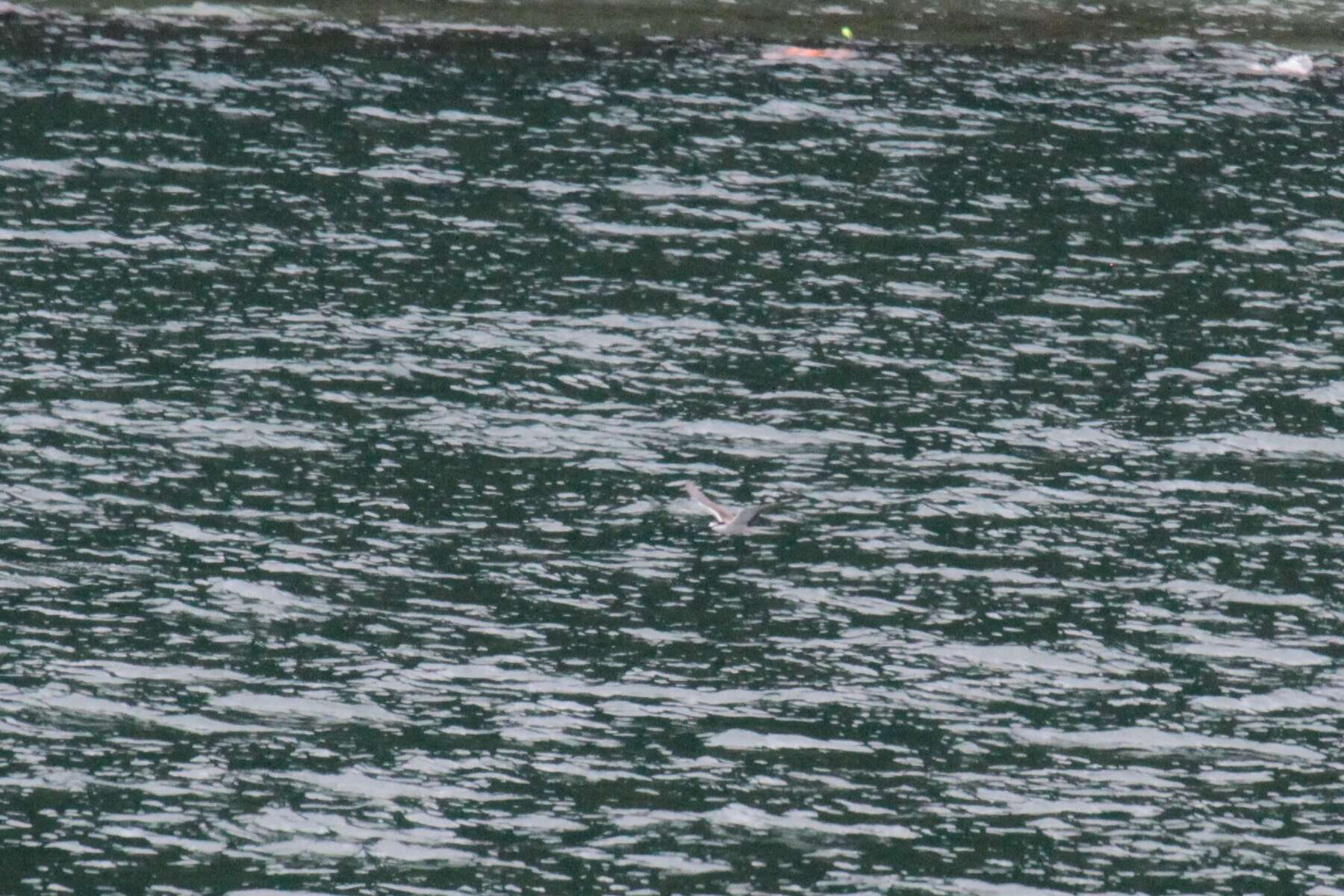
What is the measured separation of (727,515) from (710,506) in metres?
0.79

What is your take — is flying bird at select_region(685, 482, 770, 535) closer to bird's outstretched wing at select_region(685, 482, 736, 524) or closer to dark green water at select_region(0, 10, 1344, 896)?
bird's outstretched wing at select_region(685, 482, 736, 524)

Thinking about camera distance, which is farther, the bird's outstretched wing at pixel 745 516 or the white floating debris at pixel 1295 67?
the white floating debris at pixel 1295 67

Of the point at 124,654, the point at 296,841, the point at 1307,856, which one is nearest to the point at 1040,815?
the point at 1307,856

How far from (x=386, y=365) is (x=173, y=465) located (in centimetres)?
706

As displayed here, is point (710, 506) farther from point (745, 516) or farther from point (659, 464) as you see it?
point (659, 464)

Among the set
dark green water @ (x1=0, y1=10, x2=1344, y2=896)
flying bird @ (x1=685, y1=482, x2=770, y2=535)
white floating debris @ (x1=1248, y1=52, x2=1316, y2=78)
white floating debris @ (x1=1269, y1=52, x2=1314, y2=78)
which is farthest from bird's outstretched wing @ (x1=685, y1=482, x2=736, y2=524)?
white floating debris @ (x1=1269, y1=52, x2=1314, y2=78)

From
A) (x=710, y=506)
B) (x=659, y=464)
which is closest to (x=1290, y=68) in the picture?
(x=659, y=464)

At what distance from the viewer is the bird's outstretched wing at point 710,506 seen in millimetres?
40750

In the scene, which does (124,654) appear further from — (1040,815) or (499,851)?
(1040,815)

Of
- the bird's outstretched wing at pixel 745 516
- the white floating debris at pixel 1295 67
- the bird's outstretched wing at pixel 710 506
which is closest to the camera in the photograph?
the bird's outstretched wing at pixel 710 506

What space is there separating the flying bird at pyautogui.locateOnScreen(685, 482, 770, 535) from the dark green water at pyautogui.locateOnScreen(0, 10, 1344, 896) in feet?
1.85

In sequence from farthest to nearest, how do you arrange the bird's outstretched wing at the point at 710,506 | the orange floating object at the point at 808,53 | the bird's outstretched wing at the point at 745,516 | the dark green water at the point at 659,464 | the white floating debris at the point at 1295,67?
the orange floating object at the point at 808,53 → the white floating debris at the point at 1295,67 → the bird's outstretched wing at the point at 745,516 → the bird's outstretched wing at the point at 710,506 → the dark green water at the point at 659,464

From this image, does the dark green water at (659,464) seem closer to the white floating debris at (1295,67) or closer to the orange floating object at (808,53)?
the orange floating object at (808,53)

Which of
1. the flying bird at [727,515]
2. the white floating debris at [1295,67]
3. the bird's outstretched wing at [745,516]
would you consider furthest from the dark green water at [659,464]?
the white floating debris at [1295,67]
